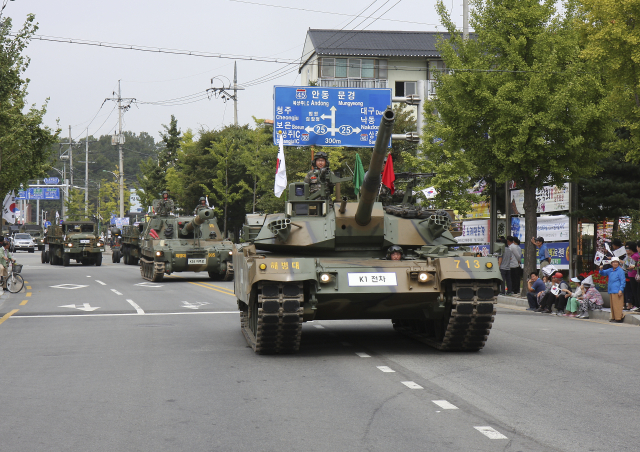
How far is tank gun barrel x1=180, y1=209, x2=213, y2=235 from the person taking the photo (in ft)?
84.9

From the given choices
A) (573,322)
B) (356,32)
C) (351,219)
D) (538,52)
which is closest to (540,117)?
(538,52)

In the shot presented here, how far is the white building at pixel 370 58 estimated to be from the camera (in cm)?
5825

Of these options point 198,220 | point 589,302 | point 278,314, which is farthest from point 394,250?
point 198,220

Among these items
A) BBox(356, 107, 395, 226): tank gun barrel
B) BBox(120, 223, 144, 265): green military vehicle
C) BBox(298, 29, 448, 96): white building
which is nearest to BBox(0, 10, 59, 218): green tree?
BBox(120, 223, 144, 265): green military vehicle

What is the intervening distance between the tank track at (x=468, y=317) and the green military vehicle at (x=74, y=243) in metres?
34.1

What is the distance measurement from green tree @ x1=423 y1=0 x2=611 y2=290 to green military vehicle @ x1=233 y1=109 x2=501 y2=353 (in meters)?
9.12

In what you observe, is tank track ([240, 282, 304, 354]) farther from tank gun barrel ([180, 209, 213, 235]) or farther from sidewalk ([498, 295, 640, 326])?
tank gun barrel ([180, 209, 213, 235])

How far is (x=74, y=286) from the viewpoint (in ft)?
83.6

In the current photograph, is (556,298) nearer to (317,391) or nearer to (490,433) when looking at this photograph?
(317,391)

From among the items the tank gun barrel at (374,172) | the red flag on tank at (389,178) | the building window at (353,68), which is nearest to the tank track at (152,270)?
the red flag on tank at (389,178)

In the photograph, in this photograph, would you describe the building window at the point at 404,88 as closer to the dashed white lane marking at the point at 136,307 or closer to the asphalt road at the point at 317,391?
the dashed white lane marking at the point at 136,307

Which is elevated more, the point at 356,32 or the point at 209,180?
the point at 356,32

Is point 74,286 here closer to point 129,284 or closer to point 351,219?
point 129,284

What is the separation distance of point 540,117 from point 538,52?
5.41ft
